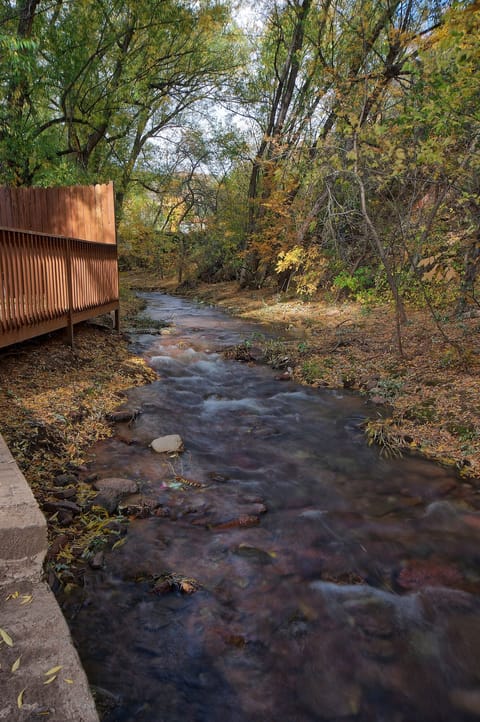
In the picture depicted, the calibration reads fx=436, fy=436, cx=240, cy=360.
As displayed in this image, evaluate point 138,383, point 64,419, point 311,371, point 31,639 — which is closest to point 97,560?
point 31,639

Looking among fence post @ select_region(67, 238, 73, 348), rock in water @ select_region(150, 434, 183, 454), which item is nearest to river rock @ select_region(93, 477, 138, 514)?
rock in water @ select_region(150, 434, 183, 454)

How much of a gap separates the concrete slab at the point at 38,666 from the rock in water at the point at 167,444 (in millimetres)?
2710

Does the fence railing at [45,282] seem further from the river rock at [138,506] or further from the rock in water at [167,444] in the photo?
the river rock at [138,506]

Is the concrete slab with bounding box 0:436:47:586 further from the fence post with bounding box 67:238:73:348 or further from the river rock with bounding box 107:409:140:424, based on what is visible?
the fence post with bounding box 67:238:73:348

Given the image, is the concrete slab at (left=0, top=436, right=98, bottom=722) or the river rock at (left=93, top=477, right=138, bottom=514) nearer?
the concrete slab at (left=0, top=436, right=98, bottom=722)

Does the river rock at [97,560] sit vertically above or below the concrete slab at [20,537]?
below

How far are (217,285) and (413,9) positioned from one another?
45.9ft

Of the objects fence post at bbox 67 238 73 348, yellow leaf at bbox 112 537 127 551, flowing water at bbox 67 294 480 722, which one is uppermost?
fence post at bbox 67 238 73 348

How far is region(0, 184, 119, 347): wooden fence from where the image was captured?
Result: 18.0 feet

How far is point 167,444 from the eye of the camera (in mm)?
4762

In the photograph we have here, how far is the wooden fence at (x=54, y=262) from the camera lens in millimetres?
5500

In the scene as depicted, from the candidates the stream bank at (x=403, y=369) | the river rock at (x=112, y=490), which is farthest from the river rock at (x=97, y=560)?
the stream bank at (x=403, y=369)

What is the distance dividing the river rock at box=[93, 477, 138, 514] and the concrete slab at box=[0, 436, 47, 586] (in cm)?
109

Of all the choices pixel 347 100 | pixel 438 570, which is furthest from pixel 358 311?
pixel 438 570
